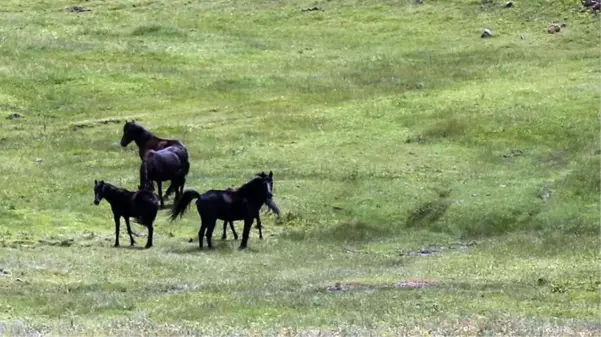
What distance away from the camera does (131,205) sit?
35.4 meters

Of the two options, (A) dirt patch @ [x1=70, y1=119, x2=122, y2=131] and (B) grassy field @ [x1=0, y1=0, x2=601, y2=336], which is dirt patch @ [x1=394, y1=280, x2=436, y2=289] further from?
(A) dirt patch @ [x1=70, y1=119, x2=122, y2=131]

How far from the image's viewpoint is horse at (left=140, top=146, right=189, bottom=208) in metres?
42.0

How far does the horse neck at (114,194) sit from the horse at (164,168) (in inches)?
231

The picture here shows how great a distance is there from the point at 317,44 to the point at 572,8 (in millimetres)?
20035

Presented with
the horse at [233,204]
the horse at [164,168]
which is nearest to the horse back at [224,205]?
the horse at [233,204]

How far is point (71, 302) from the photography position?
24312 mm

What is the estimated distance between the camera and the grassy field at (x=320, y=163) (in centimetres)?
2466

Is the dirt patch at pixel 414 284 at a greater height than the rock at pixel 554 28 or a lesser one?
greater

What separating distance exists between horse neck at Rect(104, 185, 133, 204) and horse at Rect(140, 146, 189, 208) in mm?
5859

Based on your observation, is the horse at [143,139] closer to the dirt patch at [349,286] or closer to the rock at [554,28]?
the dirt patch at [349,286]

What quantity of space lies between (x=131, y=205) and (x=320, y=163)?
1511cm

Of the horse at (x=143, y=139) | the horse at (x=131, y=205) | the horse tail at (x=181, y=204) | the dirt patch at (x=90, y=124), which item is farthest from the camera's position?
the dirt patch at (x=90, y=124)

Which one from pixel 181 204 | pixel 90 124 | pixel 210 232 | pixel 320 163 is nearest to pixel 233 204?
pixel 210 232

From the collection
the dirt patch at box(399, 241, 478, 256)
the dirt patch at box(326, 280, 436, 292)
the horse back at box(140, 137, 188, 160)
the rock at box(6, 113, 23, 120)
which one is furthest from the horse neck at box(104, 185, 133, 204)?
the rock at box(6, 113, 23, 120)
